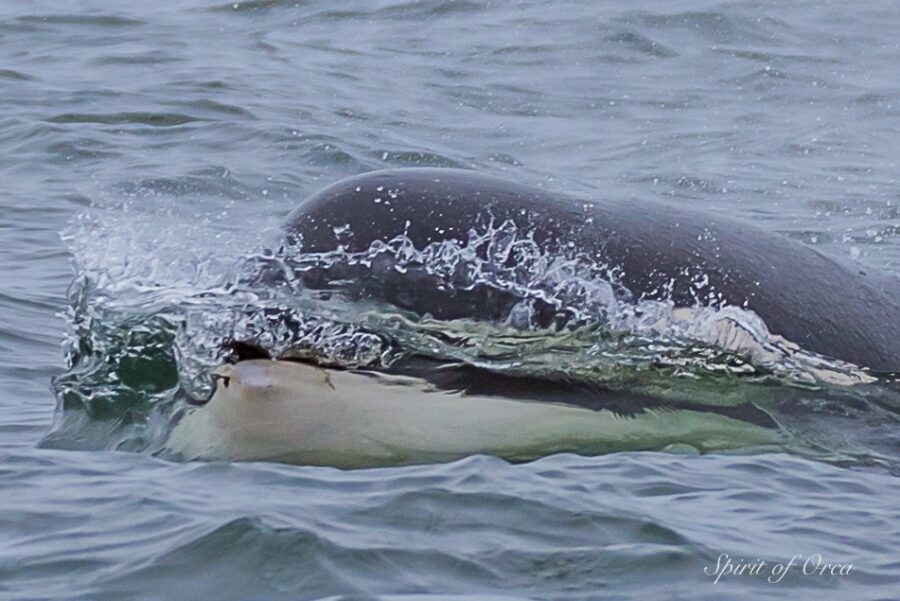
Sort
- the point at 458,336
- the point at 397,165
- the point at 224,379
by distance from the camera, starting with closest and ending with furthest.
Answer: the point at 224,379
the point at 458,336
the point at 397,165

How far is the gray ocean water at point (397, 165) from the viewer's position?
16.5 ft

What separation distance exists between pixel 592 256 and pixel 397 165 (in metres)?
6.78

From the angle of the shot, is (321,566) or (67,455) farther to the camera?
(67,455)

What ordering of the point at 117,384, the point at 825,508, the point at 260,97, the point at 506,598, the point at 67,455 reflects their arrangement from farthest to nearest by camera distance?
1. the point at 260,97
2. the point at 117,384
3. the point at 67,455
4. the point at 825,508
5. the point at 506,598

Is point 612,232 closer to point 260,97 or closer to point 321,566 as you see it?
point 321,566

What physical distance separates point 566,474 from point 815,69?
1209 cm

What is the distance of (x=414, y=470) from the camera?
5.79m

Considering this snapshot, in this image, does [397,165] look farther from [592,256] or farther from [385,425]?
[385,425]

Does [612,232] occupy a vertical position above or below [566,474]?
above

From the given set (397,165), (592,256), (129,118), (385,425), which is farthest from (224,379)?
(129,118)

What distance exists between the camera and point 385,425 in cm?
594

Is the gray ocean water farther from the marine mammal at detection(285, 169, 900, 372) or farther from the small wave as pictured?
the marine mammal at detection(285, 169, 900, 372)

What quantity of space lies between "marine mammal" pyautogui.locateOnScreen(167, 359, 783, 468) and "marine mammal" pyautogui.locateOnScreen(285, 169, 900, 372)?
0.36m

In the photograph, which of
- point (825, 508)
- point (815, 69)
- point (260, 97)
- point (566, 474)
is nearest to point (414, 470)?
point (566, 474)
